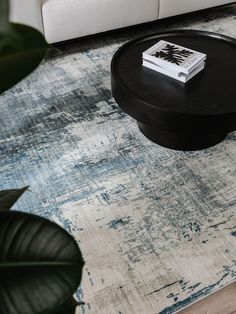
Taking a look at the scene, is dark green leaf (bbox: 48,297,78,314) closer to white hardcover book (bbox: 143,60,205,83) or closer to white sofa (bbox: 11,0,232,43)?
white hardcover book (bbox: 143,60,205,83)

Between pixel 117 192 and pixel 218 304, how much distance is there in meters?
0.56

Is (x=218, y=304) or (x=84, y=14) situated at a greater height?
(x=84, y=14)

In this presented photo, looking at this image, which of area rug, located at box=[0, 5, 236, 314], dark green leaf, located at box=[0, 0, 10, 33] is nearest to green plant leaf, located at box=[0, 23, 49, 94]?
dark green leaf, located at box=[0, 0, 10, 33]

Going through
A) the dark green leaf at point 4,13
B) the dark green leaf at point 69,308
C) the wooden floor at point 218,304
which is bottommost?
the wooden floor at point 218,304

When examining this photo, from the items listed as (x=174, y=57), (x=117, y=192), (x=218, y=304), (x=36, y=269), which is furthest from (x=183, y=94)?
(x=36, y=269)

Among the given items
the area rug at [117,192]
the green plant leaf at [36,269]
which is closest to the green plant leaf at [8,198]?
the green plant leaf at [36,269]

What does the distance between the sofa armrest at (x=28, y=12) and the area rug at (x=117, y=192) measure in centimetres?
31

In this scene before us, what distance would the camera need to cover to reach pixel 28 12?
221 centimetres

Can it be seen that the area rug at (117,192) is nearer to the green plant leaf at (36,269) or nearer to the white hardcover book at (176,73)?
the white hardcover book at (176,73)

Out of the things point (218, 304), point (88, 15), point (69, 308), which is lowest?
point (218, 304)

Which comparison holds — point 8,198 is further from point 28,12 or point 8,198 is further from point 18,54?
point 28,12

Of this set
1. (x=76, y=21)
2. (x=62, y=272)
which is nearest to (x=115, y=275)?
(x=62, y=272)

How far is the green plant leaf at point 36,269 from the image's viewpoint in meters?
0.50

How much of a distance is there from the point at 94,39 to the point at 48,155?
1.12 metres
